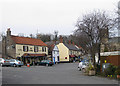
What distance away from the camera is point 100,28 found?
2277 centimetres

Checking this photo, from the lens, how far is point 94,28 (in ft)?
75.7

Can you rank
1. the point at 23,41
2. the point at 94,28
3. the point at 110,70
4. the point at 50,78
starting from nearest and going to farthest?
the point at 50,78 → the point at 110,70 → the point at 94,28 → the point at 23,41

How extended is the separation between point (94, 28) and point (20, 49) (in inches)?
1078

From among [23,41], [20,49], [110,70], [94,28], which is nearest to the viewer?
[110,70]

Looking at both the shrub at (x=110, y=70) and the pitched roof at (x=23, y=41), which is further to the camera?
the pitched roof at (x=23, y=41)

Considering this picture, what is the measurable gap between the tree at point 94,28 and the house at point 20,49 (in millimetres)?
24995

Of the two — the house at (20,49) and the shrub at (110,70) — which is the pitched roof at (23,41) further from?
the shrub at (110,70)

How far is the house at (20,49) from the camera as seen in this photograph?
45.3 m

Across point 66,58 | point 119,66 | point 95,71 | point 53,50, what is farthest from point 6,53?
point 119,66

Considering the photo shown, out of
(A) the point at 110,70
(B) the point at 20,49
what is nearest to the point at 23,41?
(B) the point at 20,49

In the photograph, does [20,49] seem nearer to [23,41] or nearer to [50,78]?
[23,41]

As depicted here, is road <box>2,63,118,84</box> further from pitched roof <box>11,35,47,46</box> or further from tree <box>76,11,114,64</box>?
pitched roof <box>11,35,47,46</box>

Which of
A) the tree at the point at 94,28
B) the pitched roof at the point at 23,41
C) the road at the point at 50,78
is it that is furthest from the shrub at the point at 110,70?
the pitched roof at the point at 23,41

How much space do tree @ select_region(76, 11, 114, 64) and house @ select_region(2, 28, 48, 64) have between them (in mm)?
24995
